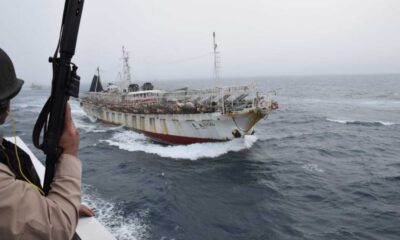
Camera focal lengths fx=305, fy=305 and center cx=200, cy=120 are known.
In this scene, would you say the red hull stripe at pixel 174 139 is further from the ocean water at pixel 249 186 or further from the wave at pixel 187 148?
the ocean water at pixel 249 186

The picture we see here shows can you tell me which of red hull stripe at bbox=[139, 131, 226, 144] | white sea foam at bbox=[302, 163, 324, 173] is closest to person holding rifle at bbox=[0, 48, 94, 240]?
white sea foam at bbox=[302, 163, 324, 173]

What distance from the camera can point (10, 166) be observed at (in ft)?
7.06

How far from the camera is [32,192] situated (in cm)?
184

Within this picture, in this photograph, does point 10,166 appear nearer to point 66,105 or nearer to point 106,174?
point 66,105

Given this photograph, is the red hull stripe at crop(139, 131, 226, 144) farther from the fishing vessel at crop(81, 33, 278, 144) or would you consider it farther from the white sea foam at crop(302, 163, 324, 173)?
the white sea foam at crop(302, 163, 324, 173)

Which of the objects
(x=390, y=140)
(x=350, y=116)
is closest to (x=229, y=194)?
(x=390, y=140)

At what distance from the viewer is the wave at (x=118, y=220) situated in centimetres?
1303

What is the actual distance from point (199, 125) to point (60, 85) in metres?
26.2

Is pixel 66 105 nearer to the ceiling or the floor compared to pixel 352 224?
nearer to the ceiling

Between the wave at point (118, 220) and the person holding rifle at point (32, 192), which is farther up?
the person holding rifle at point (32, 192)

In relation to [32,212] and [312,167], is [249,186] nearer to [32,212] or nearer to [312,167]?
[312,167]

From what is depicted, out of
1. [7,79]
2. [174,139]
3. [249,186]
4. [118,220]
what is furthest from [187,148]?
[7,79]

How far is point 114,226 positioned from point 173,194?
205 inches

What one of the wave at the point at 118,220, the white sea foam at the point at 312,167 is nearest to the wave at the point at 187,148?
the white sea foam at the point at 312,167
